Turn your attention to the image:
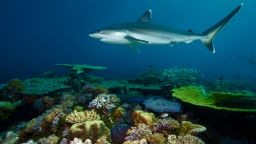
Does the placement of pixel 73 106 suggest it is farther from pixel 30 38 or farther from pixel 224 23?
pixel 30 38

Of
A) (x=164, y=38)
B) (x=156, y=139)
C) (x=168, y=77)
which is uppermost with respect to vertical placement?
(x=164, y=38)

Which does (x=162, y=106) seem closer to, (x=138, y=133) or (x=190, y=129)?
(x=190, y=129)

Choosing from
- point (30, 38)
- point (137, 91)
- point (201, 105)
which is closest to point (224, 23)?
point (201, 105)

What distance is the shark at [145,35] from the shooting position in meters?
9.16

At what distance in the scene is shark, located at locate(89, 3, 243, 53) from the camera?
9.16 m

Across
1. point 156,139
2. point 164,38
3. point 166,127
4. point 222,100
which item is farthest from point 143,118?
point 164,38

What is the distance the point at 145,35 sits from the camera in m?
9.51

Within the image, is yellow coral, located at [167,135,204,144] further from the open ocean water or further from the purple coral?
the purple coral

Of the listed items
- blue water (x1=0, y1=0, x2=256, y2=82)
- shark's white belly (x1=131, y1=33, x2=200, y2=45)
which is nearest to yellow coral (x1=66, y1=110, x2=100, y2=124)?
shark's white belly (x1=131, y1=33, x2=200, y2=45)

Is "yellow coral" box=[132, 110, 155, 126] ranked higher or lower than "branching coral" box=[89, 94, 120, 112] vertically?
lower

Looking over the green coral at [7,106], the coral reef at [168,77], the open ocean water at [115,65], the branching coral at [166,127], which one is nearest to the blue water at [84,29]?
the open ocean water at [115,65]

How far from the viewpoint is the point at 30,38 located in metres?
138

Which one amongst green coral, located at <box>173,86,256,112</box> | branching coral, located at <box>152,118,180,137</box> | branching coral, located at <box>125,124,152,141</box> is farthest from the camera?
green coral, located at <box>173,86,256,112</box>

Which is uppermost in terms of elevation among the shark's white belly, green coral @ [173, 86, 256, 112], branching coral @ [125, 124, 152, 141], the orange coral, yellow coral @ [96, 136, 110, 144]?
the shark's white belly
